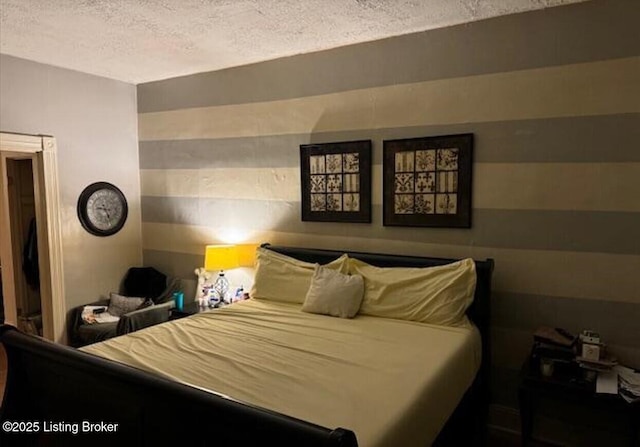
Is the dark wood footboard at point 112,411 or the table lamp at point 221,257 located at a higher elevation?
the table lamp at point 221,257

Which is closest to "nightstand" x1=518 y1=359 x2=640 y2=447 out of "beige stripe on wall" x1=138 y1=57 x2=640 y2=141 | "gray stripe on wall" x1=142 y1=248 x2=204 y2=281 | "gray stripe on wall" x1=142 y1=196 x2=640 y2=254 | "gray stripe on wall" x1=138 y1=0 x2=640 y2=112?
"gray stripe on wall" x1=142 y1=196 x2=640 y2=254

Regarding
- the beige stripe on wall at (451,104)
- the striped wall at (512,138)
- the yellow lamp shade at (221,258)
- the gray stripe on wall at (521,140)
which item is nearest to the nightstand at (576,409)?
the striped wall at (512,138)

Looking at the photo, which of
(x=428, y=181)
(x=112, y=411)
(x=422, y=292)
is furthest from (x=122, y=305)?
(x=428, y=181)

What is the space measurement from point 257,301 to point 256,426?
6.80 feet

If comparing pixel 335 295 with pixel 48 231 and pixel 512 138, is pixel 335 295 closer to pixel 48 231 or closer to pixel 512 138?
pixel 512 138

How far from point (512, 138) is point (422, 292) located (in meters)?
1.12

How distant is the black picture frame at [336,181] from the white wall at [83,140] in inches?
79.9

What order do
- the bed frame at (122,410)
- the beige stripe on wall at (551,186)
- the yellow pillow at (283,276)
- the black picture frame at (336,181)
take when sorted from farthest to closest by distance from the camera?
the black picture frame at (336,181)
the yellow pillow at (283,276)
the beige stripe on wall at (551,186)
the bed frame at (122,410)

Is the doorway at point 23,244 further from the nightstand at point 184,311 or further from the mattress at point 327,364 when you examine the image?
the mattress at point 327,364

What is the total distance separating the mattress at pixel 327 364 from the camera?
5.44ft

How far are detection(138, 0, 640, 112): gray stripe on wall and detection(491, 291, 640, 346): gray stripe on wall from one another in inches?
56.1

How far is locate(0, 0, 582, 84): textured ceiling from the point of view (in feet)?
8.32


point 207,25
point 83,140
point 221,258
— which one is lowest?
point 221,258

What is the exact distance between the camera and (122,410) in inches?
65.2
